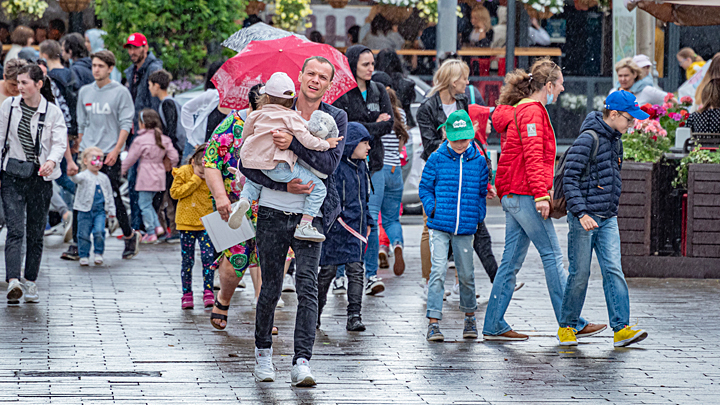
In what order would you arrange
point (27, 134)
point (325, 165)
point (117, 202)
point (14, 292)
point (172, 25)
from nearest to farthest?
point (325, 165) → point (14, 292) → point (27, 134) → point (117, 202) → point (172, 25)

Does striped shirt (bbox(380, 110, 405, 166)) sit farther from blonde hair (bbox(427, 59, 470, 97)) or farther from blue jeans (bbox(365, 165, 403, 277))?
blonde hair (bbox(427, 59, 470, 97))

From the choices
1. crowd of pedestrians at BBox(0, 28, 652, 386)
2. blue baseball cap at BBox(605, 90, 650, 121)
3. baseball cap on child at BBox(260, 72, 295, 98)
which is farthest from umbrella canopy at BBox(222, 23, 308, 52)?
blue baseball cap at BBox(605, 90, 650, 121)

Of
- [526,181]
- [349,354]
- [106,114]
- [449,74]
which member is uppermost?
[449,74]

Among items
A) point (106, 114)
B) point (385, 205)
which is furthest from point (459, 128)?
point (106, 114)

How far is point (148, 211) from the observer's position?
40.4 ft

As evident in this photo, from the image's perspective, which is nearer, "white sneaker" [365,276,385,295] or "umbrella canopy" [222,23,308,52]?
"umbrella canopy" [222,23,308,52]

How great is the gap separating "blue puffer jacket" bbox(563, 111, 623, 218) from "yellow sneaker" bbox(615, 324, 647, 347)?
30.9 inches

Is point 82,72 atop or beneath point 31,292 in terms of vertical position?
atop

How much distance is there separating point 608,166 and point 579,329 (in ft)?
3.78

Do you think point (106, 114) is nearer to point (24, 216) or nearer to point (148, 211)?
point (148, 211)

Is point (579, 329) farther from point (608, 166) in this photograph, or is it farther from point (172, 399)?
point (172, 399)

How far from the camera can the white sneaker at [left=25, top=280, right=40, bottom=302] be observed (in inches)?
334

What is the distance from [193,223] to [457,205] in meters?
2.34

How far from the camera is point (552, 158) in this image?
23.8 feet
